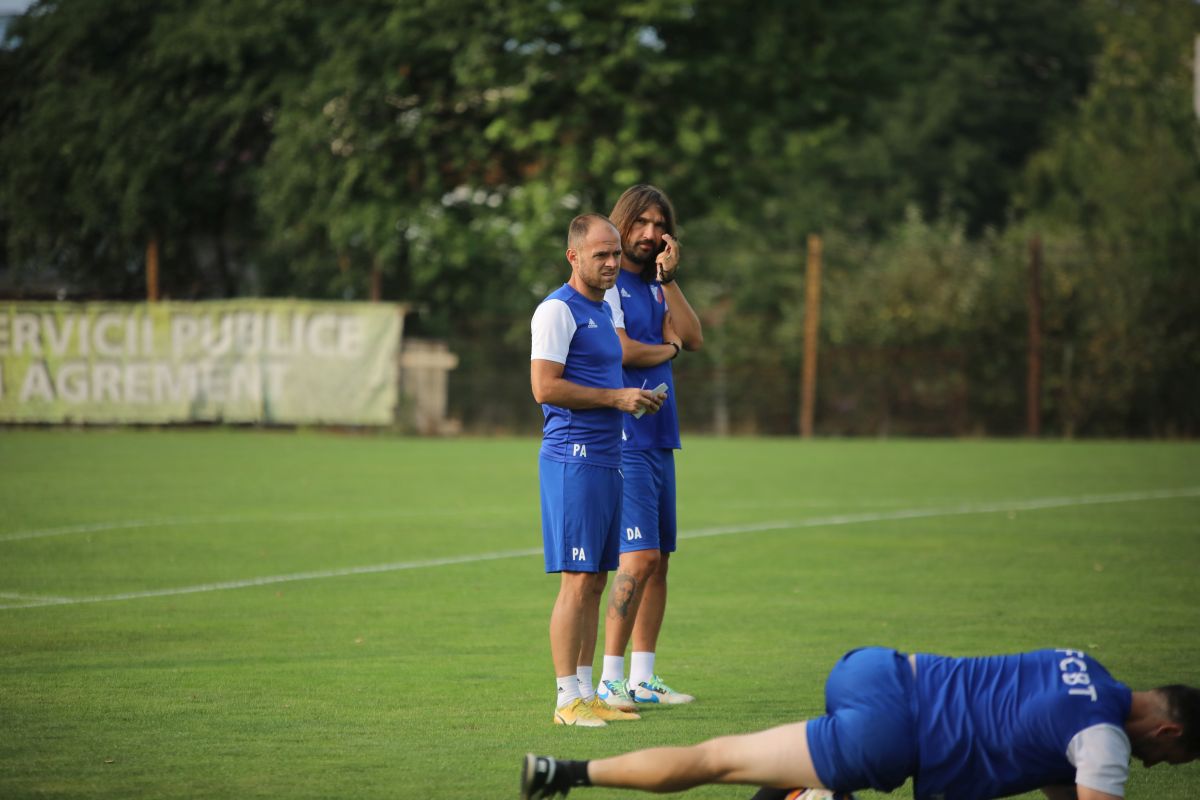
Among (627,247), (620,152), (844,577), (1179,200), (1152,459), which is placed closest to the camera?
(627,247)

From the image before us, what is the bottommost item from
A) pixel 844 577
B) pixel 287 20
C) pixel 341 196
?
pixel 844 577

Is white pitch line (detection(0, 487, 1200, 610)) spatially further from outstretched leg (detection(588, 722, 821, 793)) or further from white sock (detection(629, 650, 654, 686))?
outstretched leg (detection(588, 722, 821, 793))

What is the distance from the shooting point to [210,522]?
16.2m

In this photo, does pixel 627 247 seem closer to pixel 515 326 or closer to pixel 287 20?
pixel 515 326

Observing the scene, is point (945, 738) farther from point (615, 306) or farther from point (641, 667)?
point (615, 306)

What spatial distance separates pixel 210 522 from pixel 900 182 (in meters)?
37.8

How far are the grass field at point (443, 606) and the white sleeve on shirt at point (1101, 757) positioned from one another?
4.94 ft

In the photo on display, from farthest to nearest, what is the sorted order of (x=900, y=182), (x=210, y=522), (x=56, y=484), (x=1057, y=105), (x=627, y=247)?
(x=1057, y=105)
(x=900, y=182)
(x=56, y=484)
(x=210, y=522)
(x=627, y=247)

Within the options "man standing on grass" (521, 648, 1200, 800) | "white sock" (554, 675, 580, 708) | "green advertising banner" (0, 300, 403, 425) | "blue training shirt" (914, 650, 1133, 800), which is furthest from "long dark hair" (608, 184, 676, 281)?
"green advertising banner" (0, 300, 403, 425)

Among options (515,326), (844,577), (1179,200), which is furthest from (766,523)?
(1179,200)

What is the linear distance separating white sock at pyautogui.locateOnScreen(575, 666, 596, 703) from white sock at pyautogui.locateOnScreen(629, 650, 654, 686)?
452 millimetres

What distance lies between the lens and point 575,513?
7.34 meters

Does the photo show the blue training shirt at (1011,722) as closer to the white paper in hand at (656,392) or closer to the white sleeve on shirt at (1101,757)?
the white sleeve on shirt at (1101,757)

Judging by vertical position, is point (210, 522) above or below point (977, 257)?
below
